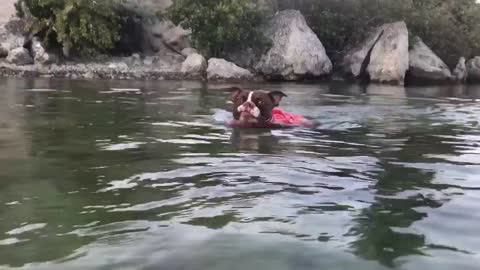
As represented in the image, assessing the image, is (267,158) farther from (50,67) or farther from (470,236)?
(50,67)

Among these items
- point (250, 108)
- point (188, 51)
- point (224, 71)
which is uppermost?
point (188, 51)

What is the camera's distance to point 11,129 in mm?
8195

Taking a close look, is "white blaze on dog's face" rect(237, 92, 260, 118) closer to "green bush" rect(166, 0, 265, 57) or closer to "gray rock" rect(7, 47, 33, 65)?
"green bush" rect(166, 0, 265, 57)

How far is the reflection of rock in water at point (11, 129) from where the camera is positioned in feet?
21.1

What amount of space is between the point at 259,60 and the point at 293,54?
1.53 metres

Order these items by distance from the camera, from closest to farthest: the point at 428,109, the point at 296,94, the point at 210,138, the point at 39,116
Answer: the point at 210,138, the point at 39,116, the point at 428,109, the point at 296,94

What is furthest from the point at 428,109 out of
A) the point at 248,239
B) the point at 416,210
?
the point at 248,239

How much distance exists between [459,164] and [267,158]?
1.99 metres

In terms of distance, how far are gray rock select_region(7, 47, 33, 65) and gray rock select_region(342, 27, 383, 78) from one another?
12.9 m

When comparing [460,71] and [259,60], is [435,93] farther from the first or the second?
[460,71]

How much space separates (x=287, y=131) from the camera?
8828 mm

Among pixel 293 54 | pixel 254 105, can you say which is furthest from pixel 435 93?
pixel 254 105

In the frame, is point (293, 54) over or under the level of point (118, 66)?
over

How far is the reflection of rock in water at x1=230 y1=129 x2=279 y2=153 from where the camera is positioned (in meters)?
7.22
